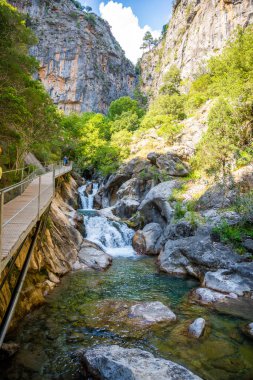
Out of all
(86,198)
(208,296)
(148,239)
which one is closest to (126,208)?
(148,239)

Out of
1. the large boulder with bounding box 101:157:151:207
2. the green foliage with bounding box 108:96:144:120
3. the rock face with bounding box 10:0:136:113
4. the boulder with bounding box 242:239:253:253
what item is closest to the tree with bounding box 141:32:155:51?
the rock face with bounding box 10:0:136:113

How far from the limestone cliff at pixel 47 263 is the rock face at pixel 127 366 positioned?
2791 millimetres

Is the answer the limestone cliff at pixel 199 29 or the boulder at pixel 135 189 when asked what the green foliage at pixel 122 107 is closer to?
the limestone cliff at pixel 199 29

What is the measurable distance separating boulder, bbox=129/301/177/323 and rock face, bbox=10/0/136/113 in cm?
6872

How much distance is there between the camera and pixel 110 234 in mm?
20750

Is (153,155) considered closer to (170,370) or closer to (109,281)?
(109,281)

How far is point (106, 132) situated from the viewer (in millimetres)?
51750

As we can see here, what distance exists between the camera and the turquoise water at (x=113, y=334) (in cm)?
690

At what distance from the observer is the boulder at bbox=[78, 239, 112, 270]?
592 inches

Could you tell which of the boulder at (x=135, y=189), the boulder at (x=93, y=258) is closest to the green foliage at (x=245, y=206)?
the boulder at (x=93, y=258)

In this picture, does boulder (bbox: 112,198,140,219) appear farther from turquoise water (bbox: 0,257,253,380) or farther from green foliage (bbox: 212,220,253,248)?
turquoise water (bbox: 0,257,253,380)

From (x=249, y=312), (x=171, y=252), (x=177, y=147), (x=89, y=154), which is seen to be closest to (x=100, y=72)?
(x=89, y=154)

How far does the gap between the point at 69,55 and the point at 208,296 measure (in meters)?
76.0

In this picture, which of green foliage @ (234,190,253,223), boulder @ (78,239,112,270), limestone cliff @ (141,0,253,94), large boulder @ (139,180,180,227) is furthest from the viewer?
limestone cliff @ (141,0,253,94)
